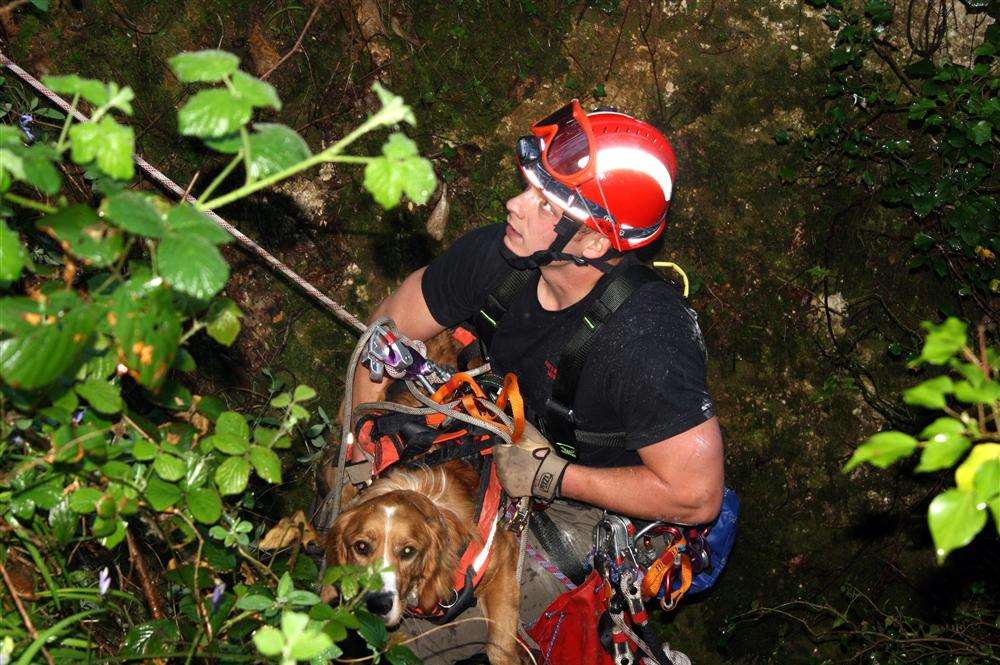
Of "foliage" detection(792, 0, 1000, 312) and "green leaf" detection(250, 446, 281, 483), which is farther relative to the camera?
"foliage" detection(792, 0, 1000, 312)

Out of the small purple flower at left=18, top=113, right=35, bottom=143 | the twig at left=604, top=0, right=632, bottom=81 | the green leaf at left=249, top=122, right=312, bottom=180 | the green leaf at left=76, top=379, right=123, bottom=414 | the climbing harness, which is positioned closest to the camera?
the green leaf at left=249, top=122, right=312, bottom=180

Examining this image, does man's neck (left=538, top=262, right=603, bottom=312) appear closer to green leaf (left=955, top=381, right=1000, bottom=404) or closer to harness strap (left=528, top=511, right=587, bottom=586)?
harness strap (left=528, top=511, right=587, bottom=586)

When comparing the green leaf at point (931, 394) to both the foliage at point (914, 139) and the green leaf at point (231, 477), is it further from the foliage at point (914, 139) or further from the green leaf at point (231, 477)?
the foliage at point (914, 139)

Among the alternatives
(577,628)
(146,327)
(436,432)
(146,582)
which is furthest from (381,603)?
(146,327)

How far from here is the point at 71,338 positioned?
1.35 metres

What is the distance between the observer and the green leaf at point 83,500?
5.90 ft

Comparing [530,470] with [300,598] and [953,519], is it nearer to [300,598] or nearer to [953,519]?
[300,598]

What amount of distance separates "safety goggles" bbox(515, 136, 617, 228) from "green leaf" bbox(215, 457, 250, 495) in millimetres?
1999

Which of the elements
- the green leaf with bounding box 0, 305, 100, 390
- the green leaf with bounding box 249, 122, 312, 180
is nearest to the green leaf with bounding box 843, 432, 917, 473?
the green leaf with bounding box 249, 122, 312, 180

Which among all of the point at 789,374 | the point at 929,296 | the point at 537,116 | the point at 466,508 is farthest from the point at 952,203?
the point at 466,508

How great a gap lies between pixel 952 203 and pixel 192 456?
17.1ft

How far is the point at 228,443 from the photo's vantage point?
1.95 metres

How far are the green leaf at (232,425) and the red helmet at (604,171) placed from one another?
6.33 feet

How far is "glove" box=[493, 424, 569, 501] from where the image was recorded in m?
3.52
